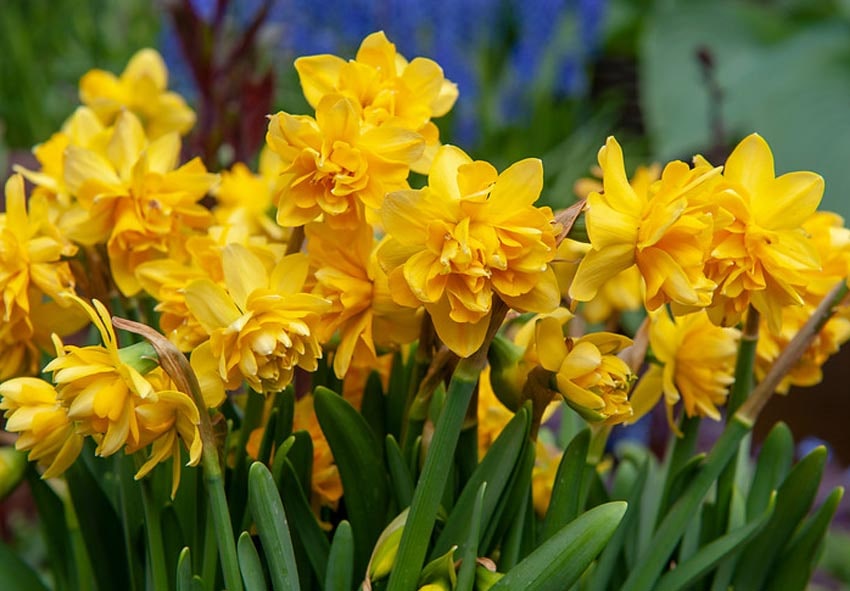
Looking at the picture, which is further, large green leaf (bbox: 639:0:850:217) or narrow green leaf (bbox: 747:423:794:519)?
large green leaf (bbox: 639:0:850:217)

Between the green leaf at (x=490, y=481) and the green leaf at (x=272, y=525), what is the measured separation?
67 mm

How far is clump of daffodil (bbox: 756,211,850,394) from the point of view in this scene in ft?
1.58

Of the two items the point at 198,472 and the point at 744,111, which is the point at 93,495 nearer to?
the point at 198,472

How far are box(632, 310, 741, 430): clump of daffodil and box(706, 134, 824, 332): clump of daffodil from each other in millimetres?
67

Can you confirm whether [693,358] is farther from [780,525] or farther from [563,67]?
[563,67]

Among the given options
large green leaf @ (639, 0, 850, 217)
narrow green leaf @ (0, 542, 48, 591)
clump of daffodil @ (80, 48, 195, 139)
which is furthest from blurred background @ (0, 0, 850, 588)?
narrow green leaf @ (0, 542, 48, 591)

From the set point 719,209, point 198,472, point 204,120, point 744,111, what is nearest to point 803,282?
point 719,209

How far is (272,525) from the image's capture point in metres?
0.42

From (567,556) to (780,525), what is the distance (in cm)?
16

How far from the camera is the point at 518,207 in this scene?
38 centimetres

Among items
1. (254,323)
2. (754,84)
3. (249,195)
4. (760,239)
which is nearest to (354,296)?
(254,323)

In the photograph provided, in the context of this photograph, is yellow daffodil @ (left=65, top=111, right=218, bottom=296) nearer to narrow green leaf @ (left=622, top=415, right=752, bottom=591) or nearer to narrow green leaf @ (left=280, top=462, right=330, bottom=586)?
narrow green leaf @ (left=280, top=462, right=330, bottom=586)

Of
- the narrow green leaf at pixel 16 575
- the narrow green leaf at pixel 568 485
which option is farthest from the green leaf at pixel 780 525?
the narrow green leaf at pixel 16 575

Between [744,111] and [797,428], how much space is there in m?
0.78
